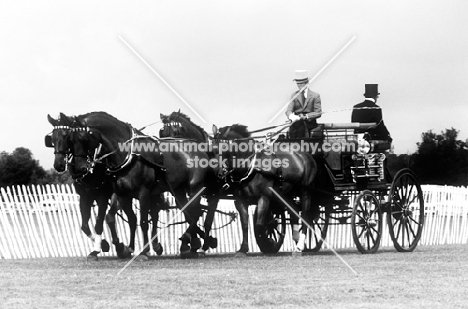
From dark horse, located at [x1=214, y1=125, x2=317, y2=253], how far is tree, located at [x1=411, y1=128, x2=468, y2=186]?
43142 millimetres

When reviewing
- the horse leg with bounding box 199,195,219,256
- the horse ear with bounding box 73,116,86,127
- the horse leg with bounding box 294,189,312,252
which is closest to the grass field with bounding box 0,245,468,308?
the horse leg with bounding box 294,189,312,252

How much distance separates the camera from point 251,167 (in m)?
17.3

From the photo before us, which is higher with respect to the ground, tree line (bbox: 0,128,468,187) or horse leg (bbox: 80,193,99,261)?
horse leg (bbox: 80,193,99,261)

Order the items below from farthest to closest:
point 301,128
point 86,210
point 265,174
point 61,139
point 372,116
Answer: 1. point 372,116
2. point 301,128
3. point 86,210
4. point 265,174
5. point 61,139

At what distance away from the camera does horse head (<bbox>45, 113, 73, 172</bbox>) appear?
16094 mm

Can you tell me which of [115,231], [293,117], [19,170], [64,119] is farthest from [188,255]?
[19,170]

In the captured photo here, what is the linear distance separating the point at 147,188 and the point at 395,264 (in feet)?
13.6

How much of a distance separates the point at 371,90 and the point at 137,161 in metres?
4.89

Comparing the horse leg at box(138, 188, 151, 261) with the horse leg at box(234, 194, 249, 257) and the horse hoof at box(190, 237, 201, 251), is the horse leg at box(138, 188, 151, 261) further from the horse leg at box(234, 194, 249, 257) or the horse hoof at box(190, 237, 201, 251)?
the horse leg at box(234, 194, 249, 257)

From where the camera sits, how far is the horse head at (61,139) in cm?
1609

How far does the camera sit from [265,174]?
57.4 ft

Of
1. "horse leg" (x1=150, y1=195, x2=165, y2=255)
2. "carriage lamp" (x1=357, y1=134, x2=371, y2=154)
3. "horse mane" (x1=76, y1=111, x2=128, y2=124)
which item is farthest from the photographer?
"carriage lamp" (x1=357, y1=134, x2=371, y2=154)

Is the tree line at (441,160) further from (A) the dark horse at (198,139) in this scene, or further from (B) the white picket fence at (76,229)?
(A) the dark horse at (198,139)

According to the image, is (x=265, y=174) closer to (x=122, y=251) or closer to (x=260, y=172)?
(x=260, y=172)
